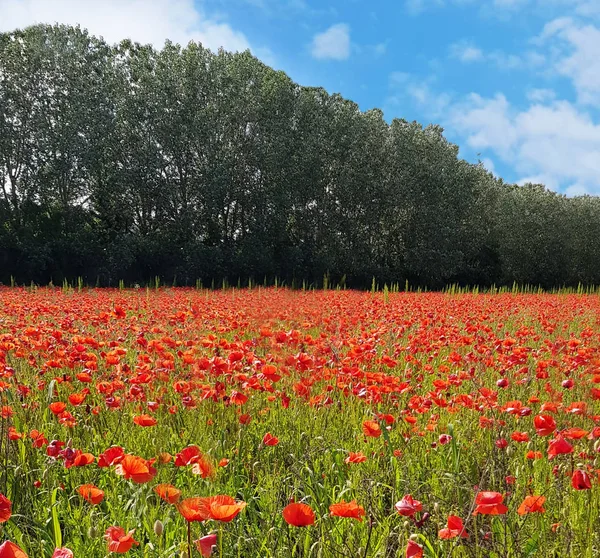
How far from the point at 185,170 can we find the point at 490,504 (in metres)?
22.4

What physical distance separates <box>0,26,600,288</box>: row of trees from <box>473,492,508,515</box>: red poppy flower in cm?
1987

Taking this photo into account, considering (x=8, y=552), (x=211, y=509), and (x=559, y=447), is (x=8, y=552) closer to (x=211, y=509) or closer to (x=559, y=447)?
(x=211, y=509)

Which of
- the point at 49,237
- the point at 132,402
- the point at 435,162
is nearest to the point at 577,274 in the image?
the point at 435,162

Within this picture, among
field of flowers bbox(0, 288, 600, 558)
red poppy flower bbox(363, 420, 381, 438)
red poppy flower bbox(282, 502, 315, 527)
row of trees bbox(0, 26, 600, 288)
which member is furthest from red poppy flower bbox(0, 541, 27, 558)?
row of trees bbox(0, 26, 600, 288)

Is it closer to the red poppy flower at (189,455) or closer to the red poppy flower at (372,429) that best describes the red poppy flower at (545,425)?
the red poppy flower at (372,429)

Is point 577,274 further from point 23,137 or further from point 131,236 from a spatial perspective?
point 23,137

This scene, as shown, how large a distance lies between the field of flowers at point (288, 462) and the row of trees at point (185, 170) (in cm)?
1727

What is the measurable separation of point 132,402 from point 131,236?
59.8 ft

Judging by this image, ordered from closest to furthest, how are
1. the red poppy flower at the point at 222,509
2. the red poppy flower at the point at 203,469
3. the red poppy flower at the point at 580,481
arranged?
the red poppy flower at the point at 222,509 → the red poppy flower at the point at 580,481 → the red poppy flower at the point at 203,469

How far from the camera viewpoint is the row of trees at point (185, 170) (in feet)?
68.0

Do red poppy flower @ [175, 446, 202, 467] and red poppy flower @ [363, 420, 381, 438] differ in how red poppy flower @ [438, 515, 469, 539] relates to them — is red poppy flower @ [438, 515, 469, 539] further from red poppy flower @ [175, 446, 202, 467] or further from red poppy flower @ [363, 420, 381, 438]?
red poppy flower @ [175, 446, 202, 467]

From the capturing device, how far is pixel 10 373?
2.98 m

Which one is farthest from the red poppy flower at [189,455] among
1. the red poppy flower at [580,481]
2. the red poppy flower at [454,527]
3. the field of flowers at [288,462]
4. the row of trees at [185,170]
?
the row of trees at [185,170]

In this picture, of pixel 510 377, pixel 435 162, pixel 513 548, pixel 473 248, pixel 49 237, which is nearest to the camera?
pixel 513 548
